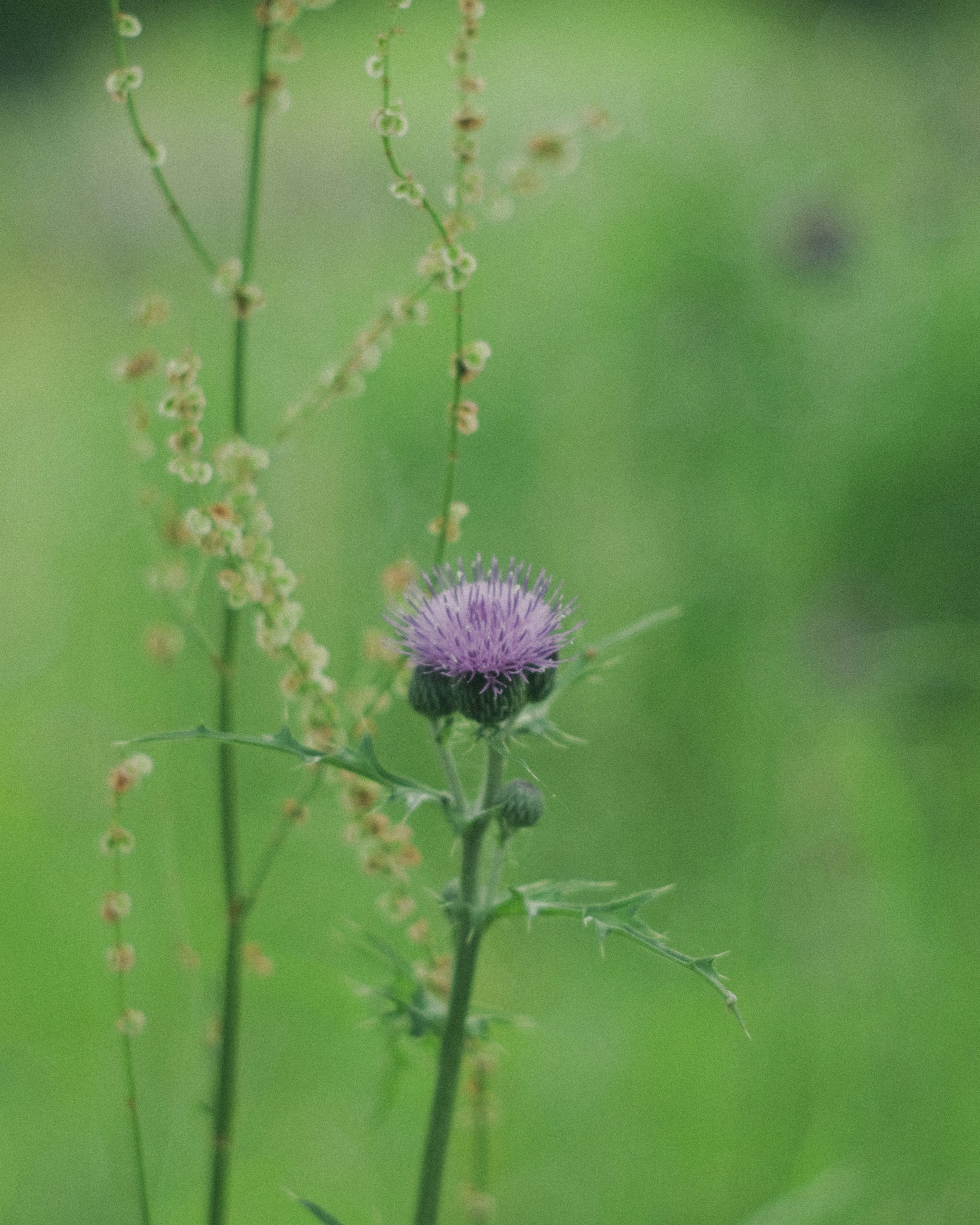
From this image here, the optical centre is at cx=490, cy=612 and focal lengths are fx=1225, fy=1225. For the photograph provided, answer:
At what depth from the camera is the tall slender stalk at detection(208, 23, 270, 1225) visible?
87 cm

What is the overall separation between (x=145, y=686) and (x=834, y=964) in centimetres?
160

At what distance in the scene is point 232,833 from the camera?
0.89 meters

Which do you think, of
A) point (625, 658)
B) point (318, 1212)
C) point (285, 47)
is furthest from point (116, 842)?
point (625, 658)

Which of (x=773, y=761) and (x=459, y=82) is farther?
(x=773, y=761)

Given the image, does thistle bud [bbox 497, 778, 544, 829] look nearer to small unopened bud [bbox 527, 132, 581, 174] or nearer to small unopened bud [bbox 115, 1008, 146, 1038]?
small unopened bud [bbox 115, 1008, 146, 1038]

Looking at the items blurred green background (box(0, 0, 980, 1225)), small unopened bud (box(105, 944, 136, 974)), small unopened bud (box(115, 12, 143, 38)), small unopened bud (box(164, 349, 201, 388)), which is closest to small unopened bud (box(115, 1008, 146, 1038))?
small unopened bud (box(105, 944, 136, 974))

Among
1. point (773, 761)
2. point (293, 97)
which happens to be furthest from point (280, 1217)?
point (293, 97)

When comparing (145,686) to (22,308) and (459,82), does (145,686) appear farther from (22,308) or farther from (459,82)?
(22,308)

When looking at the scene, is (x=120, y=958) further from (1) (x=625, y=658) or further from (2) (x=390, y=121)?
(1) (x=625, y=658)

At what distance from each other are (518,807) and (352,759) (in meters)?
0.12

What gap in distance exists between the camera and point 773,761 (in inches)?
76.9

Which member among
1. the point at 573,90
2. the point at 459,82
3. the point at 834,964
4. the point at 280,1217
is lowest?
the point at 280,1217

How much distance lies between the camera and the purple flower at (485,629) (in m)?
0.79

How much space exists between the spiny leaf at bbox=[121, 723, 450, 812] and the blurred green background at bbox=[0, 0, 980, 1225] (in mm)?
122
